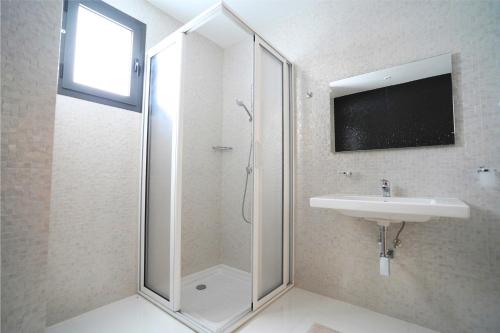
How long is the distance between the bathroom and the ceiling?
17mm

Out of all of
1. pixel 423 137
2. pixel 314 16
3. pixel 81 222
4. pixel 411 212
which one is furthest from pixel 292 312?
pixel 314 16

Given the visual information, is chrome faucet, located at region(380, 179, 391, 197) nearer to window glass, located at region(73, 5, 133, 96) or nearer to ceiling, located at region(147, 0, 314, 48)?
ceiling, located at region(147, 0, 314, 48)

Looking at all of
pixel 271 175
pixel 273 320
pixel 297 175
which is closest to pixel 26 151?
pixel 271 175

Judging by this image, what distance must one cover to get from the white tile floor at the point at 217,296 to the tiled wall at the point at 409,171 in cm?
61

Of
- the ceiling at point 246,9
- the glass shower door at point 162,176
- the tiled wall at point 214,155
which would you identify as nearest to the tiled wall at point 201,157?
the tiled wall at point 214,155

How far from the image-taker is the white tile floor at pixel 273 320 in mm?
1443

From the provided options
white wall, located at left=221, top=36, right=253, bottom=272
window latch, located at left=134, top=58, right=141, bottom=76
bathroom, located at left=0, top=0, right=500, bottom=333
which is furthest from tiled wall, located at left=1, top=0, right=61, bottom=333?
white wall, located at left=221, top=36, right=253, bottom=272

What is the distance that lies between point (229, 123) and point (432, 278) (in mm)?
2212

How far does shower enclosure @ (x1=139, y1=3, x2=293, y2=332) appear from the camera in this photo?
1.63m

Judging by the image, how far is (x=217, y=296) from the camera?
77.5 inches

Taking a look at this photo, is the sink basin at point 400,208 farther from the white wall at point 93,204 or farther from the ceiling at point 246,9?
the ceiling at point 246,9

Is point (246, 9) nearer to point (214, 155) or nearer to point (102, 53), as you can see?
point (102, 53)

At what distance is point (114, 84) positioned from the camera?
182cm

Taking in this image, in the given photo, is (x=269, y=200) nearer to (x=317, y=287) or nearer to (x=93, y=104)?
(x=317, y=287)
